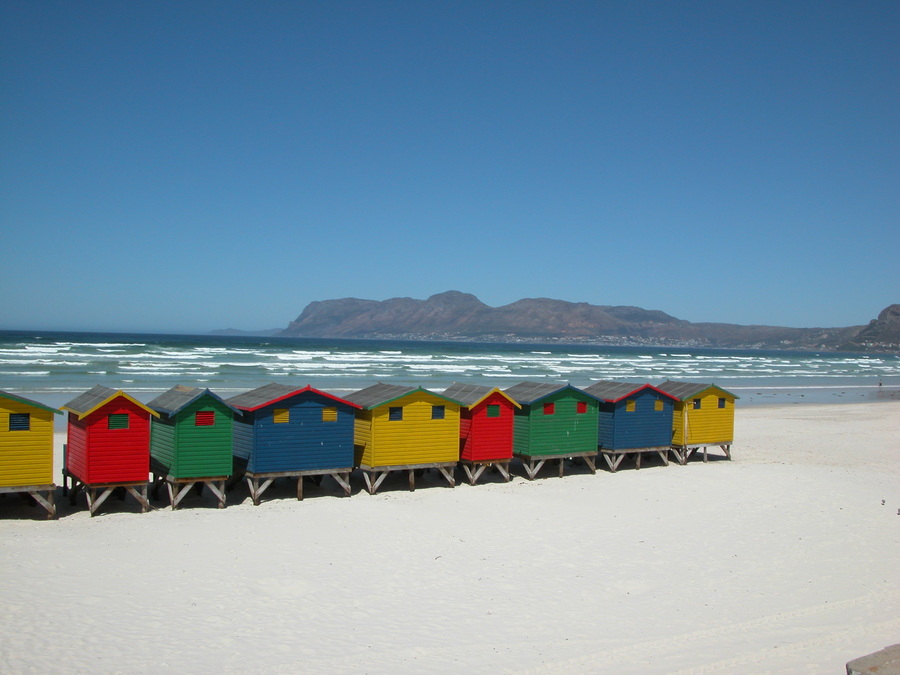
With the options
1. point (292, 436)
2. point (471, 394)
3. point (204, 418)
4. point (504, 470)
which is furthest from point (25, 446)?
point (504, 470)

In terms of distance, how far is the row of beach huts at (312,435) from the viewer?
1506 cm

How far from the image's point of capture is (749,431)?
3133 centimetres

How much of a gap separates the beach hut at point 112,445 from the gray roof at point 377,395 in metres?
4.85

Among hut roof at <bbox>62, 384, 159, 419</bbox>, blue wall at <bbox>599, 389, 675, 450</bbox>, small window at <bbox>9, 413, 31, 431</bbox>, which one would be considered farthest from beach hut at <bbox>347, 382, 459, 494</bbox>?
small window at <bbox>9, 413, 31, 431</bbox>

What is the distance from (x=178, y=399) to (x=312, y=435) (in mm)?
3010

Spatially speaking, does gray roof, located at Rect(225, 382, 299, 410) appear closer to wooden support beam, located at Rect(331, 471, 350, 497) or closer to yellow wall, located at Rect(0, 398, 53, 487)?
wooden support beam, located at Rect(331, 471, 350, 497)

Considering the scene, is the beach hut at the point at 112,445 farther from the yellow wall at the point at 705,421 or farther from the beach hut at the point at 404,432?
the yellow wall at the point at 705,421

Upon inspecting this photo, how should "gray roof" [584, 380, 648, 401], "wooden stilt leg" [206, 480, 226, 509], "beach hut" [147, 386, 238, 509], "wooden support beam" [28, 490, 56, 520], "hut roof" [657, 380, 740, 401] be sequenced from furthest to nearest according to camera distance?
"hut roof" [657, 380, 740, 401]
"gray roof" [584, 380, 648, 401]
"wooden stilt leg" [206, 480, 226, 509]
"beach hut" [147, 386, 238, 509]
"wooden support beam" [28, 490, 56, 520]

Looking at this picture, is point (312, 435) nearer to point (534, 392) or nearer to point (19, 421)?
point (19, 421)

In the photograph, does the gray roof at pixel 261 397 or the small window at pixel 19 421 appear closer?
the small window at pixel 19 421

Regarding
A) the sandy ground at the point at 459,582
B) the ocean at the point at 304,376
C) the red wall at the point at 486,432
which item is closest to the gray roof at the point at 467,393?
the red wall at the point at 486,432

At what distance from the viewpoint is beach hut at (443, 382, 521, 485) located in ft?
63.5

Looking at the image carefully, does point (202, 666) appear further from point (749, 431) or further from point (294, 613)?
point (749, 431)

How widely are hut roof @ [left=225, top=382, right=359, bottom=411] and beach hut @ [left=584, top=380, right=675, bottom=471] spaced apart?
26.3 ft
